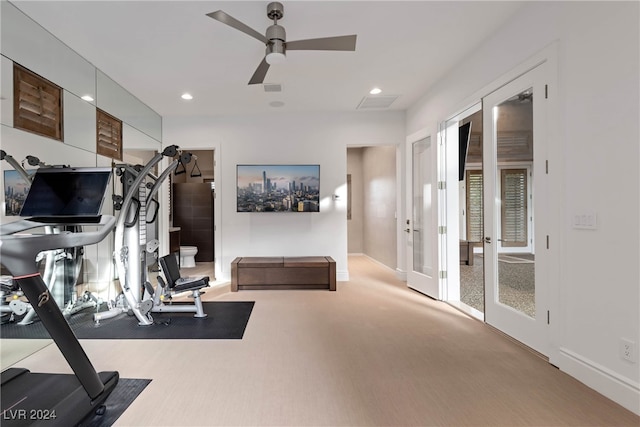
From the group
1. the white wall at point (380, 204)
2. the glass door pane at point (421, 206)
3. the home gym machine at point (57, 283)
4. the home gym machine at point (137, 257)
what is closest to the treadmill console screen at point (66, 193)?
the home gym machine at point (57, 283)

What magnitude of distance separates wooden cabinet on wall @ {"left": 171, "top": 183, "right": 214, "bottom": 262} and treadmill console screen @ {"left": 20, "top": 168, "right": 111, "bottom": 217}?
5.23 m

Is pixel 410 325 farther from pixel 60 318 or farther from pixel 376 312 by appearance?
pixel 60 318

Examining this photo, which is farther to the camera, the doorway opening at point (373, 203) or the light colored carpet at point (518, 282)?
the doorway opening at point (373, 203)

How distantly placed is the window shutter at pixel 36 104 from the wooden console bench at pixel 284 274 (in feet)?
8.85

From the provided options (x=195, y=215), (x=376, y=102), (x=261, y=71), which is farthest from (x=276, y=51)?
(x=195, y=215)

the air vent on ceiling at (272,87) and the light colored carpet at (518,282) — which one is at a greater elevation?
the air vent on ceiling at (272,87)

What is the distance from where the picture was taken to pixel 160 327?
3.21m

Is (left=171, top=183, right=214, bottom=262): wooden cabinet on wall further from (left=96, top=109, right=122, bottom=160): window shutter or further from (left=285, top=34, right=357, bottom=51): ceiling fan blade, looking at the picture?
(left=285, top=34, right=357, bottom=51): ceiling fan blade

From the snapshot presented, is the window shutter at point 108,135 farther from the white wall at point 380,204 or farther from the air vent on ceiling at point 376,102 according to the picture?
the white wall at point 380,204

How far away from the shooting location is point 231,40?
3.04 m

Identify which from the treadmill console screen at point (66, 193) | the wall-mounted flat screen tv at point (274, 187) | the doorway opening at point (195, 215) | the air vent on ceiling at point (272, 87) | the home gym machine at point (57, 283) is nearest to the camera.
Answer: the treadmill console screen at point (66, 193)

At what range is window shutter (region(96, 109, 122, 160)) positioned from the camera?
371 centimetres

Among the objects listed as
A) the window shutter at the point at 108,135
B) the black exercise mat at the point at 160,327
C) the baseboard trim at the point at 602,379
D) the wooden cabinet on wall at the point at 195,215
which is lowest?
the black exercise mat at the point at 160,327

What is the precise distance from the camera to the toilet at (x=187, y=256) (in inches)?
254
